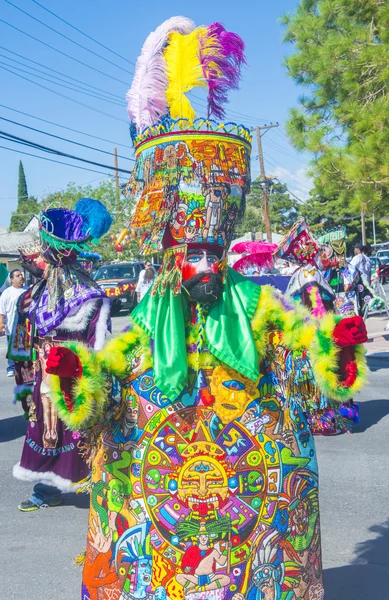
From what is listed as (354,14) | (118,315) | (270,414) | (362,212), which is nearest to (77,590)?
(270,414)

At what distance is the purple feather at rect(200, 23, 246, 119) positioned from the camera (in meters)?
2.90

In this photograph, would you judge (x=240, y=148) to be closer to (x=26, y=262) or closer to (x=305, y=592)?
(x=305, y=592)

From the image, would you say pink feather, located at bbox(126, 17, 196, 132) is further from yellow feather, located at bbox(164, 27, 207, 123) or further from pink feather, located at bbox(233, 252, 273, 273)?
pink feather, located at bbox(233, 252, 273, 273)

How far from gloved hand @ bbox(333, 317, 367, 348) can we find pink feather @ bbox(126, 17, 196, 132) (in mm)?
1114

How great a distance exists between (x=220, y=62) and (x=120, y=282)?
1896 cm

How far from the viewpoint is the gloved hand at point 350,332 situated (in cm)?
256

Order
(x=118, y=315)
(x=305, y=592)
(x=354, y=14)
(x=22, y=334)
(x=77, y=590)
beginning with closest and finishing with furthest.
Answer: (x=305, y=592) → (x=77, y=590) → (x=22, y=334) → (x=354, y=14) → (x=118, y=315)

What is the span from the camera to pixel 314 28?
1361cm

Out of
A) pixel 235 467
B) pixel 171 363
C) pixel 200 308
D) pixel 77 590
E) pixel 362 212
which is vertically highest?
pixel 362 212

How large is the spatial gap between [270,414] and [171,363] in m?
0.43

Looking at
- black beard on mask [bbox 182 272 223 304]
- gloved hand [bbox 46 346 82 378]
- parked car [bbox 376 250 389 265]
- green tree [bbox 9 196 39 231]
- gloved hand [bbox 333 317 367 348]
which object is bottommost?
gloved hand [bbox 46 346 82 378]

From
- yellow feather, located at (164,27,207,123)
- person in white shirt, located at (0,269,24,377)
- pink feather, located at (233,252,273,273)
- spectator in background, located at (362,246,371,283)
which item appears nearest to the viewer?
yellow feather, located at (164,27,207,123)

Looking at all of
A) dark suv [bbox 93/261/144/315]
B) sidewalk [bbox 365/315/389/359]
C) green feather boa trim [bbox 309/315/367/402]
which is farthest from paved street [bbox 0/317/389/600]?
Answer: dark suv [bbox 93/261/144/315]

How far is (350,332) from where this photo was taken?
2566mm
